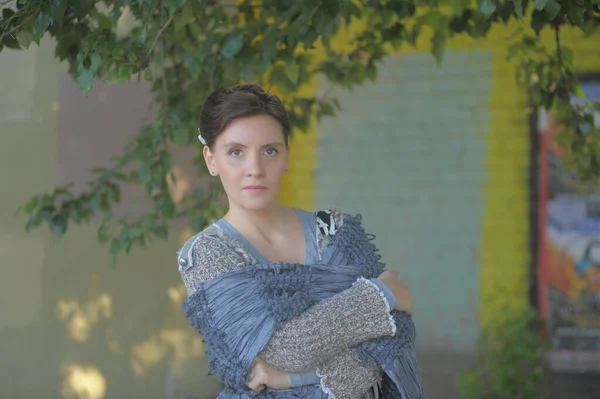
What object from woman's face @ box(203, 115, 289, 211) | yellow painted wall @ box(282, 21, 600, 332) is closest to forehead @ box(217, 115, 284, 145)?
woman's face @ box(203, 115, 289, 211)

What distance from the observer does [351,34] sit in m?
5.83

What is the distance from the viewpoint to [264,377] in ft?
6.86

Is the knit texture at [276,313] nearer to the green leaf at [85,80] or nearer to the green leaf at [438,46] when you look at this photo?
the green leaf at [85,80]

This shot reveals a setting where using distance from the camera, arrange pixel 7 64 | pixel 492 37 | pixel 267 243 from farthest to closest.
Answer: pixel 492 37 < pixel 7 64 < pixel 267 243

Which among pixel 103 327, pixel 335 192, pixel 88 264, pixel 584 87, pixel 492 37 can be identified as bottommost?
pixel 103 327

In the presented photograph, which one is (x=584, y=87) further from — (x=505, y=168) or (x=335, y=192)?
(x=335, y=192)

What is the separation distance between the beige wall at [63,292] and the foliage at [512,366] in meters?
1.89

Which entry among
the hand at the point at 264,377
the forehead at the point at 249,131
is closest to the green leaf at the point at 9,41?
the forehead at the point at 249,131

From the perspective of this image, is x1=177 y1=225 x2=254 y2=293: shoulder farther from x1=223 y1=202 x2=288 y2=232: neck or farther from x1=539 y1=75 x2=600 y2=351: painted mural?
x1=539 y1=75 x2=600 y2=351: painted mural

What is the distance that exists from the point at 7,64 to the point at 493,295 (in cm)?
363

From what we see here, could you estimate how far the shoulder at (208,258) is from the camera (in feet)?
6.96

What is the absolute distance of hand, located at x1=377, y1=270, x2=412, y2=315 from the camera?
2190 millimetres

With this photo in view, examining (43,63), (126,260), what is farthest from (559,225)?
(43,63)

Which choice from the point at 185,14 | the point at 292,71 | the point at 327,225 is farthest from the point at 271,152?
the point at 292,71
